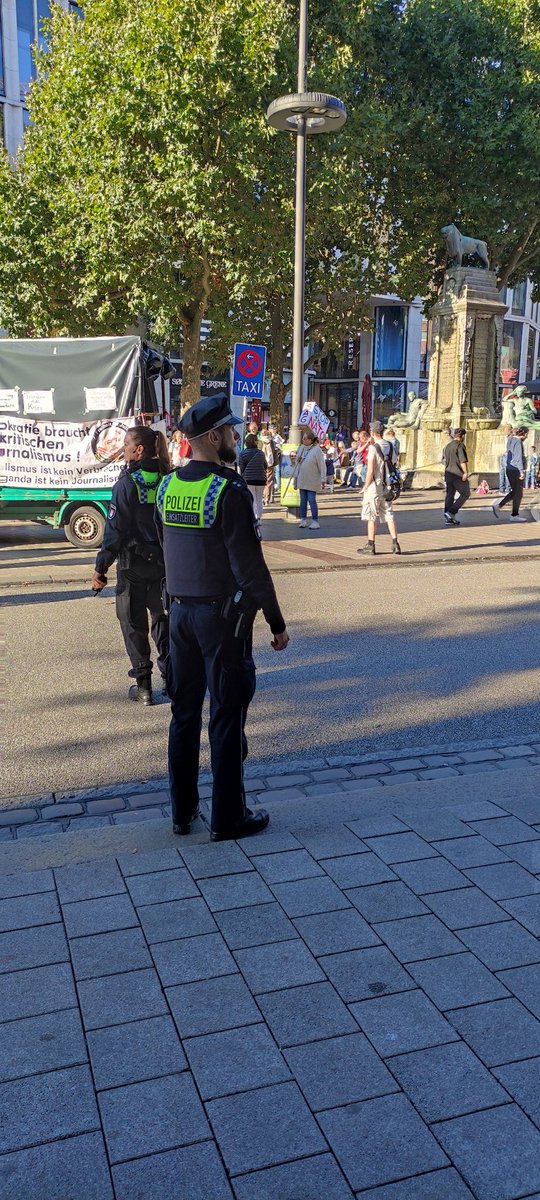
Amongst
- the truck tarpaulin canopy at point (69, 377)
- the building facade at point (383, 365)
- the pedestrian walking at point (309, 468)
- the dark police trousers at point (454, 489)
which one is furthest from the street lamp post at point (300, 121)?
the building facade at point (383, 365)

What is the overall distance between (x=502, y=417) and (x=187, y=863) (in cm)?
2415

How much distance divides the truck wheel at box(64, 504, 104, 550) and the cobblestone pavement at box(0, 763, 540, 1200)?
9.45 m

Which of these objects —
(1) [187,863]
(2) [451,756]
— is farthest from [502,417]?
(1) [187,863]

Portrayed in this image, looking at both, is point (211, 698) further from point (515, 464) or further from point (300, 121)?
point (300, 121)

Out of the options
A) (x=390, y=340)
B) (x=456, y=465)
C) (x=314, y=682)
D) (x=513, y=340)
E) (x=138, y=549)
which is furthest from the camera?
(x=513, y=340)

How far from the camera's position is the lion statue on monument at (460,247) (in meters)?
26.4

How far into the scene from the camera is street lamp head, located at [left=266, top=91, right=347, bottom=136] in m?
14.9

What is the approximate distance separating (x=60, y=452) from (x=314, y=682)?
779 centimetres

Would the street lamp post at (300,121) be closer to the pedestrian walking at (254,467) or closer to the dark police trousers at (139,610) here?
the pedestrian walking at (254,467)

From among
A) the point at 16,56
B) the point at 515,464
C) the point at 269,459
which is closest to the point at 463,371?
the point at 269,459

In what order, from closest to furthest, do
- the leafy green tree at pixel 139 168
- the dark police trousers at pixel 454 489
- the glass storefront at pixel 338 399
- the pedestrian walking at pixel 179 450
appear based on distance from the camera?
the pedestrian walking at pixel 179 450, the dark police trousers at pixel 454 489, the leafy green tree at pixel 139 168, the glass storefront at pixel 338 399

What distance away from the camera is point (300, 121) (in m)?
15.9

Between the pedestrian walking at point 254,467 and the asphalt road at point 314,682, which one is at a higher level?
the pedestrian walking at point 254,467

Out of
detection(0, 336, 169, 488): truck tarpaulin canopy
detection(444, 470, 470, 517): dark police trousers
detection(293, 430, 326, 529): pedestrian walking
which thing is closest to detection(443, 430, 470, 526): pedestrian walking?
detection(444, 470, 470, 517): dark police trousers
